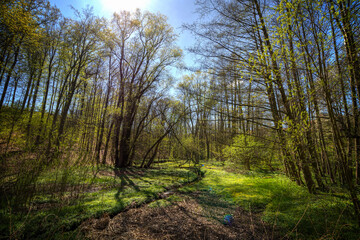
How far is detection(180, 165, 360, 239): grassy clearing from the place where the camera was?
7.54 ft

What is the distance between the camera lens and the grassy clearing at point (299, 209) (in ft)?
7.54

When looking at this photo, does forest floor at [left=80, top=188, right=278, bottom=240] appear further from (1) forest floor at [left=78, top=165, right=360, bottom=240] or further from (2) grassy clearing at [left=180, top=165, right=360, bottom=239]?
(2) grassy clearing at [left=180, top=165, right=360, bottom=239]

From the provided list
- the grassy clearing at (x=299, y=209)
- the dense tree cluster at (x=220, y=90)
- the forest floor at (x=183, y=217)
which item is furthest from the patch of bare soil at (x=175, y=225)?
the dense tree cluster at (x=220, y=90)

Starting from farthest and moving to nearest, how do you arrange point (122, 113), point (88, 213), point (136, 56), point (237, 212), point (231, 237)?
1. point (136, 56)
2. point (122, 113)
3. point (237, 212)
4. point (88, 213)
5. point (231, 237)

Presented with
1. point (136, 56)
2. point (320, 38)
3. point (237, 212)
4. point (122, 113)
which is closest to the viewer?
point (320, 38)

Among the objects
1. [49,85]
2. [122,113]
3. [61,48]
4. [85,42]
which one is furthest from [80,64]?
[49,85]

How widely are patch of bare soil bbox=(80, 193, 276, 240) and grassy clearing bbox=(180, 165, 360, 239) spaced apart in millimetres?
395

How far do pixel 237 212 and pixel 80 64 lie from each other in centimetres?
1234

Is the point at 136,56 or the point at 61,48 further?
the point at 136,56

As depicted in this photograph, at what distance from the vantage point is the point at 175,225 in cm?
307

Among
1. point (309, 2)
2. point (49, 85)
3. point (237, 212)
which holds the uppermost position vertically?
point (49, 85)

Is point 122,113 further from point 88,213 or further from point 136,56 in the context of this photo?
point 88,213

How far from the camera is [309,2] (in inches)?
85.7

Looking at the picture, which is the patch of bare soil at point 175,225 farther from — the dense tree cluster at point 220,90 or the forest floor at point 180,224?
the dense tree cluster at point 220,90
